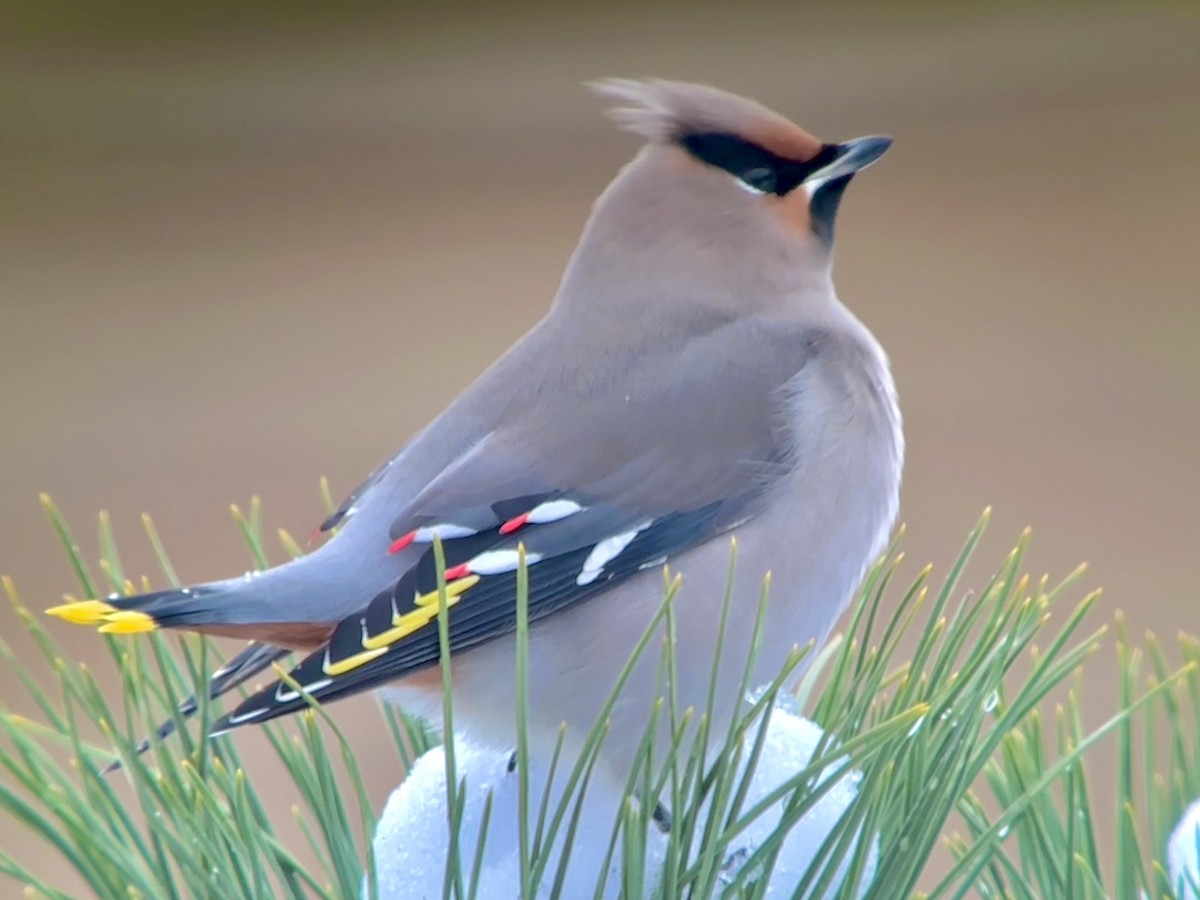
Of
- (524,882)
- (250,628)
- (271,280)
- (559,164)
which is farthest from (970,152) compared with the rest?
(524,882)

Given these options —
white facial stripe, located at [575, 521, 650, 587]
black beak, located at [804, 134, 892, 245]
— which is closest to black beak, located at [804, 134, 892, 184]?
black beak, located at [804, 134, 892, 245]

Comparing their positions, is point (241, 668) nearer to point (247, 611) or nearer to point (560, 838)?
point (247, 611)

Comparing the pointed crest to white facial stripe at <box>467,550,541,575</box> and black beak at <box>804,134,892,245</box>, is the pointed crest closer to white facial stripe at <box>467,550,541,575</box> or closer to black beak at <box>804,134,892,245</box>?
black beak at <box>804,134,892,245</box>

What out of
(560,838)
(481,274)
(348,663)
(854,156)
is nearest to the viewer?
(560,838)

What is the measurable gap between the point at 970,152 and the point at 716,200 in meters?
1.20

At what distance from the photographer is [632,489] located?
120 centimetres

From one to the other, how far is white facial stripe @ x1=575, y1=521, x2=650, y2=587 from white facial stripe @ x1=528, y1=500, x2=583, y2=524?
0.11 ft

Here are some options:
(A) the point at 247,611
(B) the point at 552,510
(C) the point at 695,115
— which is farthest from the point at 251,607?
(C) the point at 695,115

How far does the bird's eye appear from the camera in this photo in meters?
1.48

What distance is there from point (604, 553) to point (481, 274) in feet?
5.02

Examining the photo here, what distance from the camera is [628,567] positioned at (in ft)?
3.79

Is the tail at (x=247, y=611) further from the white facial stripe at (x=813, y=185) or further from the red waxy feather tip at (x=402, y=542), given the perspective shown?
the white facial stripe at (x=813, y=185)

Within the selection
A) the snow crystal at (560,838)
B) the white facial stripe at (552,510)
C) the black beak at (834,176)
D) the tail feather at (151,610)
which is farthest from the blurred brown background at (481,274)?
the snow crystal at (560,838)

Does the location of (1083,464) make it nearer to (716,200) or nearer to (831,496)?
(716,200)
